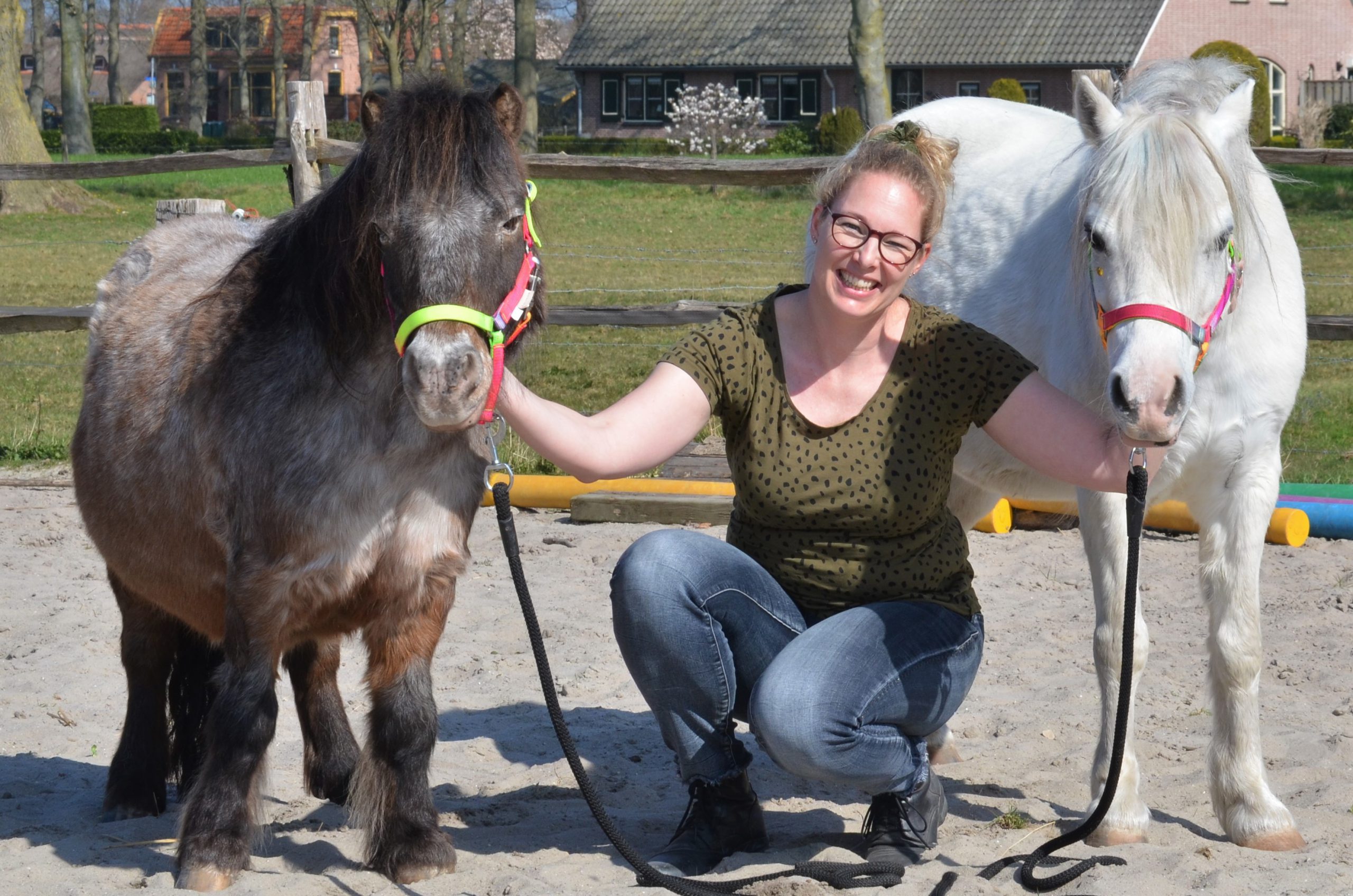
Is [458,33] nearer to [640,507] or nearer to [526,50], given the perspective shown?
[526,50]

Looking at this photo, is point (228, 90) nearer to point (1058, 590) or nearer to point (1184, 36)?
point (1184, 36)

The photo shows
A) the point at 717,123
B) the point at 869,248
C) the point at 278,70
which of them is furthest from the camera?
the point at 278,70

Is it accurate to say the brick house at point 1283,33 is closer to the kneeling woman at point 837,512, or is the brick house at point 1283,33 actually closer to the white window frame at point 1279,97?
the white window frame at point 1279,97

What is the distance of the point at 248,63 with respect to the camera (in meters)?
61.5

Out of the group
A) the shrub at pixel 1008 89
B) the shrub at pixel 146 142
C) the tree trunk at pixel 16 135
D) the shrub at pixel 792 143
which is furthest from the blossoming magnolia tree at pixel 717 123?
the tree trunk at pixel 16 135

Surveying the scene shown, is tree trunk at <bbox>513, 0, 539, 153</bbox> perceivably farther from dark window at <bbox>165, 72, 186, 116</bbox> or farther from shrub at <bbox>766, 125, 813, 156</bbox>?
dark window at <bbox>165, 72, 186, 116</bbox>

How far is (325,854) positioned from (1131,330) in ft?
7.01

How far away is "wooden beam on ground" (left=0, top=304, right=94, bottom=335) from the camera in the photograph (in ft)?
26.0

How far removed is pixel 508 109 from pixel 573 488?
3.68 meters

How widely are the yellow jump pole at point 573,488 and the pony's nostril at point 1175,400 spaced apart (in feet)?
11.7

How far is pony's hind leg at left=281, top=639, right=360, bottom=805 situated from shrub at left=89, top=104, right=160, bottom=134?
4479cm

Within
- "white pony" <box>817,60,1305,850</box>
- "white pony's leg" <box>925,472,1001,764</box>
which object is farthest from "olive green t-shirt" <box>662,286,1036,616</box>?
"white pony's leg" <box>925,472,1001,764</box>

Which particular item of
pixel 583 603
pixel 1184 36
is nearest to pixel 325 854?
pixel 583 603

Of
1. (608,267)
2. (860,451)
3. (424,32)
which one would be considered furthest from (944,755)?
(424,32)
